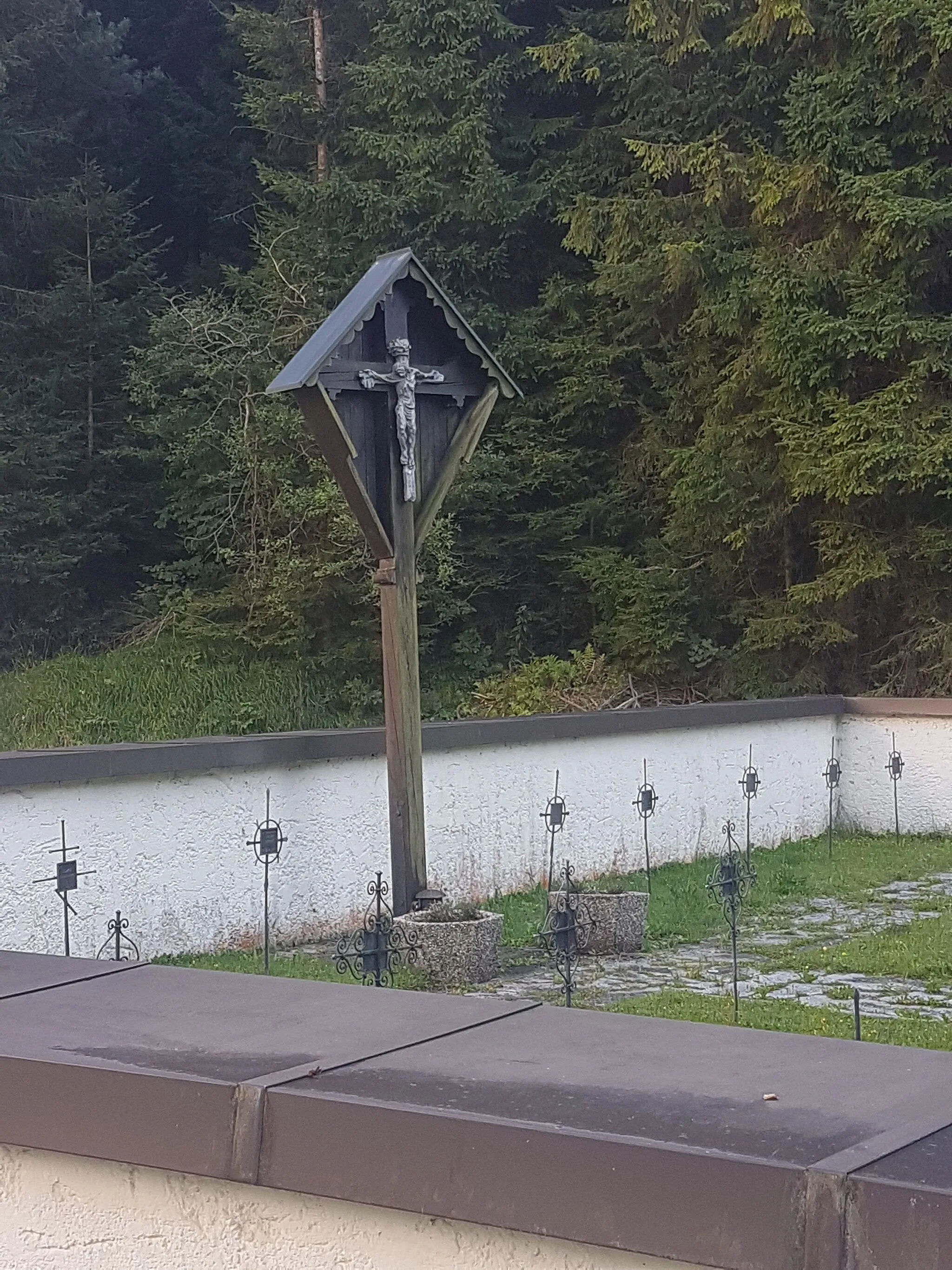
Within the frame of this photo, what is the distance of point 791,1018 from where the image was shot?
6.64 m

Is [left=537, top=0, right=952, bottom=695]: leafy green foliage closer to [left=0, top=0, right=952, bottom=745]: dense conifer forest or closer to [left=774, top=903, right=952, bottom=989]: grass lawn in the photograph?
[left=0, top=0, right=952, bottom=745]: dense conifer forest

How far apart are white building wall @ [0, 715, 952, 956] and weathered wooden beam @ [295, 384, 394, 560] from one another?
5.20 feet

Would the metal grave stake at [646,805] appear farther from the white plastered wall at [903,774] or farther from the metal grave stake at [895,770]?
the white plastered wall at [903,774]

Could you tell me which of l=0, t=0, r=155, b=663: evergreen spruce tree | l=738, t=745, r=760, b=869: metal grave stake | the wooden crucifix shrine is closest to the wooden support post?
the wooden crucifix shrine

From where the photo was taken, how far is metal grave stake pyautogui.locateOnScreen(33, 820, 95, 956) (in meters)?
7.58

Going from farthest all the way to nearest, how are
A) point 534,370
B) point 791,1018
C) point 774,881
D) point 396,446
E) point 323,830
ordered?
1. point 534,370
2. point 774,881
3. point 323,830
4. point 396,446
5. point 791,1018

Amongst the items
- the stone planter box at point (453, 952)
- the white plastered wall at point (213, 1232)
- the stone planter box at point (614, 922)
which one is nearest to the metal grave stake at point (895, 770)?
the stone planter box at point (614, 922)

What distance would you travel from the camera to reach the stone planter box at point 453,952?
26.0 ft

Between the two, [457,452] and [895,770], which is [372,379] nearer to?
[457,452]

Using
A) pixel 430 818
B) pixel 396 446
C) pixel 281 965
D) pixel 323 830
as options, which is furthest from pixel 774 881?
pixel 396 446

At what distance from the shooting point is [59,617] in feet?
77.5

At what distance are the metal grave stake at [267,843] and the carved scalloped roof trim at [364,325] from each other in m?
2.49

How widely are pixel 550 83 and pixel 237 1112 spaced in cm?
2218

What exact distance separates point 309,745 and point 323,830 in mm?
574
